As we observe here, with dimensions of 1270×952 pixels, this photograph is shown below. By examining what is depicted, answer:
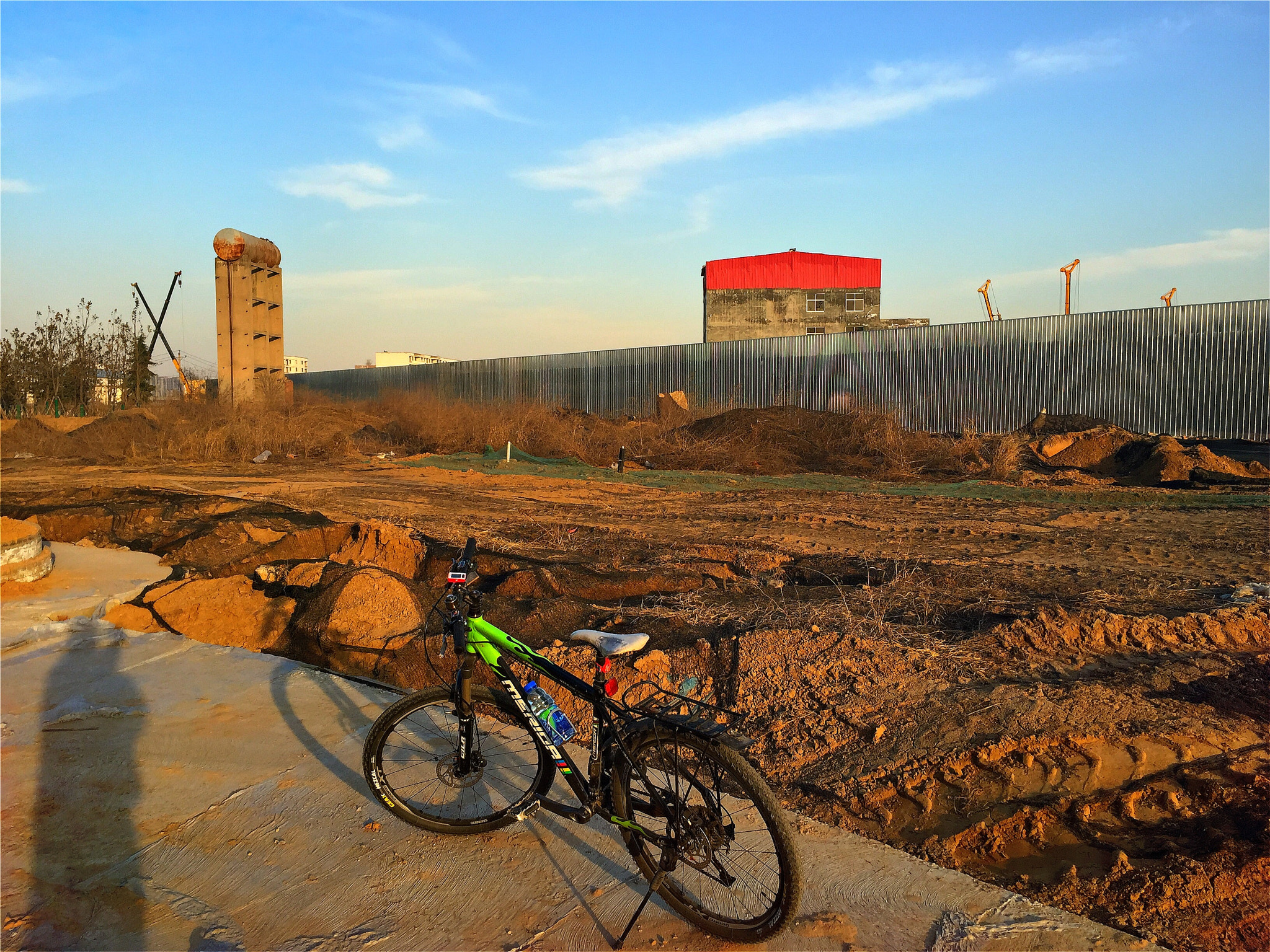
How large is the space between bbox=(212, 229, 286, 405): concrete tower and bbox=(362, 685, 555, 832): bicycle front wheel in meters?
28.3

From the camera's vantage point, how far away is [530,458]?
21938 mm

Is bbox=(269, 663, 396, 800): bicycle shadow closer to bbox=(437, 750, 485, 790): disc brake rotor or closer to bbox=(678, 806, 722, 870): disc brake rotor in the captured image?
bbox=(437, 750, 485, 790): disc brake rotor

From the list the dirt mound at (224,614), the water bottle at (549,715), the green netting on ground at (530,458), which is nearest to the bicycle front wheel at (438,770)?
the water bottle at (549,715)

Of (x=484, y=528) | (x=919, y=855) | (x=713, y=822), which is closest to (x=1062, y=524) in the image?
(x=484, y=528)

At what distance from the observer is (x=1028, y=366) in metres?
22.2

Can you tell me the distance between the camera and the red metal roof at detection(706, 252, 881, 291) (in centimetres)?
4331

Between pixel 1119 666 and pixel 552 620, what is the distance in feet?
12.5

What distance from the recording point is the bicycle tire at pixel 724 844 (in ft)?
8.36

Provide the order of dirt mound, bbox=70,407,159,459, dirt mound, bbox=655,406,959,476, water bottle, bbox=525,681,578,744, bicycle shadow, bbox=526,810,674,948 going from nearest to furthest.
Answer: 1. bicycle shadow, bbox=526,810,674,948
2. water bottle, bbox=525,681,578,744
3. dirt mound, bbox=655,406,959,476
4. dirt mound, bbox=70,407,159,459

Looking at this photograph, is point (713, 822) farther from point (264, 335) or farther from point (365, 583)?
point (264, 335)

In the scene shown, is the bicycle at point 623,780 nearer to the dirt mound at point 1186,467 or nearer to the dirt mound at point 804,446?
the dirt mound at point 804,446

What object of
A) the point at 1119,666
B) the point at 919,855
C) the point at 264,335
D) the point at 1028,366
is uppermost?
the point at 264,335

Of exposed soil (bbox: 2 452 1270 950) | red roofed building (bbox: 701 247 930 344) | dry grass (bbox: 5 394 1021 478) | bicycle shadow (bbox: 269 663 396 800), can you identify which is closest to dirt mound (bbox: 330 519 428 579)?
exposed soil (bbox: 2 452 1270 950)

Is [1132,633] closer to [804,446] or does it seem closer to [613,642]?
[613,642]
